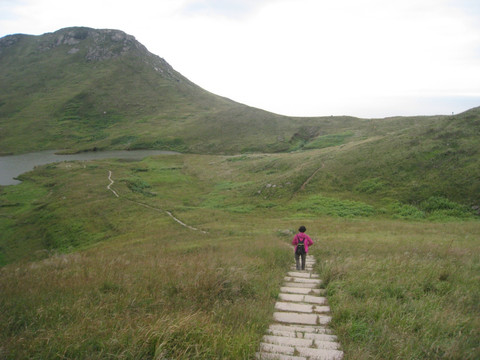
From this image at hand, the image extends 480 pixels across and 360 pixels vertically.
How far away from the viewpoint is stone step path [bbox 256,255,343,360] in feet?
16.5

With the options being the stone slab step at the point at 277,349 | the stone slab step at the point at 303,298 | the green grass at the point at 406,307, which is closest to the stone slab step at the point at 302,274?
the green grass at the point at 406,307

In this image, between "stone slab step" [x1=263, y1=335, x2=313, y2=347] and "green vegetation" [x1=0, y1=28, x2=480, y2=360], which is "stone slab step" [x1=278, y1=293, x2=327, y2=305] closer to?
"green vegetation" [x1=0, y1=28, x2=480, y2=360]

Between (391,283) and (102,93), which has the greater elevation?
(102,93)

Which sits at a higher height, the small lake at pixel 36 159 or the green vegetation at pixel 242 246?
the small lake at pixel 36 159

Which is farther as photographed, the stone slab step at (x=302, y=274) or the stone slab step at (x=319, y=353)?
the stone slab step at (x=302, y=274)

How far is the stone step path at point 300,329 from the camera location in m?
5.03

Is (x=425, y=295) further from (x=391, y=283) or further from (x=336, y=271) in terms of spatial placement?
(x=336, y=271)

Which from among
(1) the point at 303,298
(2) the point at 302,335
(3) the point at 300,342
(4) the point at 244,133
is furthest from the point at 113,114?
(3) the point at 300,342

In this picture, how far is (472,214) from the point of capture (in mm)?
26734

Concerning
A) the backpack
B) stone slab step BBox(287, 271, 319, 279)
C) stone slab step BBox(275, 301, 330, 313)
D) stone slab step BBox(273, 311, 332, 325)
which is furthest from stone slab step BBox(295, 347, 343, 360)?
the backpack

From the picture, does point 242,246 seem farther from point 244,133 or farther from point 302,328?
point 244,133

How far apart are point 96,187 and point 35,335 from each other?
173 ft

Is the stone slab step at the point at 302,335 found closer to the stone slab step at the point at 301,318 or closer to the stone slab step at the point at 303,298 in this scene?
the stone slab step at the point at 301,318

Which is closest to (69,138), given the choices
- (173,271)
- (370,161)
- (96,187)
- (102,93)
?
(102,93)
